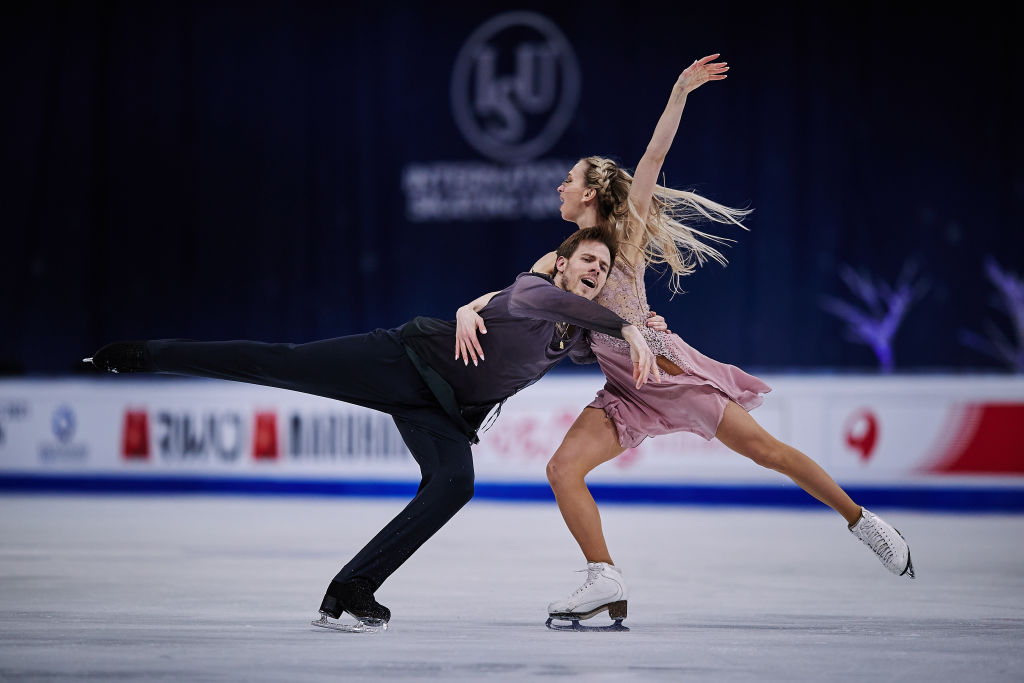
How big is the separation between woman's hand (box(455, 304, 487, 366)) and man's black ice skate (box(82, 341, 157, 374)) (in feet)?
2.75

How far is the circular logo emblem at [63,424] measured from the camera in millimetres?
8023

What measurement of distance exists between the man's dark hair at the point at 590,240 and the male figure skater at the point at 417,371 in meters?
0.02

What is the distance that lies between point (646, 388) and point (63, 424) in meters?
5.95

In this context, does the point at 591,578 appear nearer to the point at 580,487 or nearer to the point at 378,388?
the point at 580,487

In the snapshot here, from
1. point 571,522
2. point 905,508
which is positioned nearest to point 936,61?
point 905,508

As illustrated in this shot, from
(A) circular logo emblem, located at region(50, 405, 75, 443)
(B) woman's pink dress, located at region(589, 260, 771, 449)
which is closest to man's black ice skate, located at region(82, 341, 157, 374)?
(B) woman's pink dress, located at region(589, 260, 771, 449)

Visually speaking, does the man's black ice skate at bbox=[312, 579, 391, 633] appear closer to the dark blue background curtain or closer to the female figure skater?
the female figure skater

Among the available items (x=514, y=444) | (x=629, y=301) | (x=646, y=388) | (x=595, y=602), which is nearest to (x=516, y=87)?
(x=514, y=444)

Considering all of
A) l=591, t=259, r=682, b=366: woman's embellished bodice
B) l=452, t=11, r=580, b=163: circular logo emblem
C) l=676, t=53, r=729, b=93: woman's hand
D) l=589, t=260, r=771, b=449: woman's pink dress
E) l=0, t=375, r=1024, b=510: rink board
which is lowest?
l=0, t=375, r=1024, b=510: rink board

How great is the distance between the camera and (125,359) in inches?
122

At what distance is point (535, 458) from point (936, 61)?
16.7 ft

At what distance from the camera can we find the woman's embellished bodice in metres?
3.33

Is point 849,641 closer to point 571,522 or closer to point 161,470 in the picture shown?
point 571,522

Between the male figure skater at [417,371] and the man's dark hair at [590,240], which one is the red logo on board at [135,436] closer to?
the male figure skater at [417,371]
